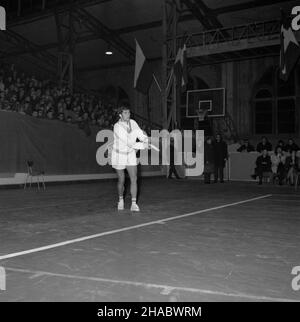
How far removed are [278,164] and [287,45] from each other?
500cm

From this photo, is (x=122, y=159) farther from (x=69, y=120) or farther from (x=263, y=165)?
(x=263, y=165)

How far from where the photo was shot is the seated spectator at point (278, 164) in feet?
56.1

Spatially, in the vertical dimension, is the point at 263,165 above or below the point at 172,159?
below

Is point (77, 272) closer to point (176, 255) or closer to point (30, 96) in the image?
point (176, 255)

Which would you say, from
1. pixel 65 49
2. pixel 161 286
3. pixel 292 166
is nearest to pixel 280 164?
pixel 292 166

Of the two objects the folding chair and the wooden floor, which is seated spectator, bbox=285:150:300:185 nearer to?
the wooden floor

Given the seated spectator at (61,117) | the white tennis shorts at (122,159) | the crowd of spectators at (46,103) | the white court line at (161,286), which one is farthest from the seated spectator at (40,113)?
the white court line at (161,286)

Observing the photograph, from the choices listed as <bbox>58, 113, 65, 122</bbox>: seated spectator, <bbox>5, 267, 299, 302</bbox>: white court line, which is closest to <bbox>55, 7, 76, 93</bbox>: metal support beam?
<bbox>58, 113, 65, 122</bbox>: seated spectator

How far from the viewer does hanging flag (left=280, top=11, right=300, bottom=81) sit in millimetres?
18312

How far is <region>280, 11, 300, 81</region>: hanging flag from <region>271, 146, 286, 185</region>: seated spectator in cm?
384

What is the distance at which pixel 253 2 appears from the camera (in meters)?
21.8

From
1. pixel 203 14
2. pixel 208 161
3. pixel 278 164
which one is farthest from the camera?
pixel 203 14

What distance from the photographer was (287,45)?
61.2ft
